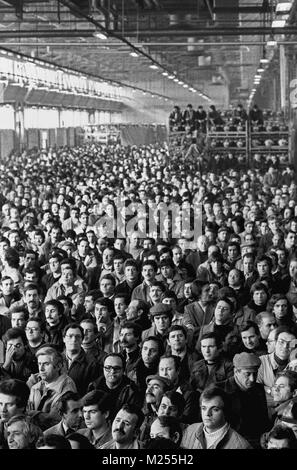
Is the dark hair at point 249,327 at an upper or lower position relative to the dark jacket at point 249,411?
upper

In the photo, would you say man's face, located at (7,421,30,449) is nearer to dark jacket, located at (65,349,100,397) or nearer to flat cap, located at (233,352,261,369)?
dark jacket, located at (65,349,100,397)

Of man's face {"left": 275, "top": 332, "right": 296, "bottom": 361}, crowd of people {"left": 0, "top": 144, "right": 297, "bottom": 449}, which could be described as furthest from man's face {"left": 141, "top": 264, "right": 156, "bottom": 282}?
man's face {"left": 275, "top": 332, "right": 296, "bottom": 361}

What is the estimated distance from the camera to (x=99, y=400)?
7.88m

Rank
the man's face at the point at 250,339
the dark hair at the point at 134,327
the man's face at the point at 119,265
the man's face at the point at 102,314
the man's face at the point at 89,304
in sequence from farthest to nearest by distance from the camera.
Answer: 1. the man's face at the point at 119,265
2. the man's face at the point at 89,304
3. the man's face at the point at 102,314
4. the dark hair at the point at 134,327
5. the man's face at the point at 250,339

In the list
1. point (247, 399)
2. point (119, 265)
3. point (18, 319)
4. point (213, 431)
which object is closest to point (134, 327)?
point (18, 319)

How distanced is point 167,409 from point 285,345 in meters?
1.95

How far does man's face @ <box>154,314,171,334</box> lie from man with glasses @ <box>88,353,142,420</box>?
64.3 inches

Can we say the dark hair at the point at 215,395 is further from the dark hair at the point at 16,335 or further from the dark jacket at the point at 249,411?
the dark hair at the point at 16,335

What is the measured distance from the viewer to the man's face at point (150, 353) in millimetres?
9430

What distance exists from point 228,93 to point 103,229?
6064 centimetres

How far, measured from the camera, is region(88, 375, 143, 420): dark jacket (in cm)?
848

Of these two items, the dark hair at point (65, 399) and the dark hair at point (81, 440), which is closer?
the dark hair at point (81, 440)

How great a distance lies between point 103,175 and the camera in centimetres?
3334

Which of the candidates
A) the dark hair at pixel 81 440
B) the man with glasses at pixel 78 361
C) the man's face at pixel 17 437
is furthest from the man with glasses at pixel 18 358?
the dark hair at pixel 81 440
